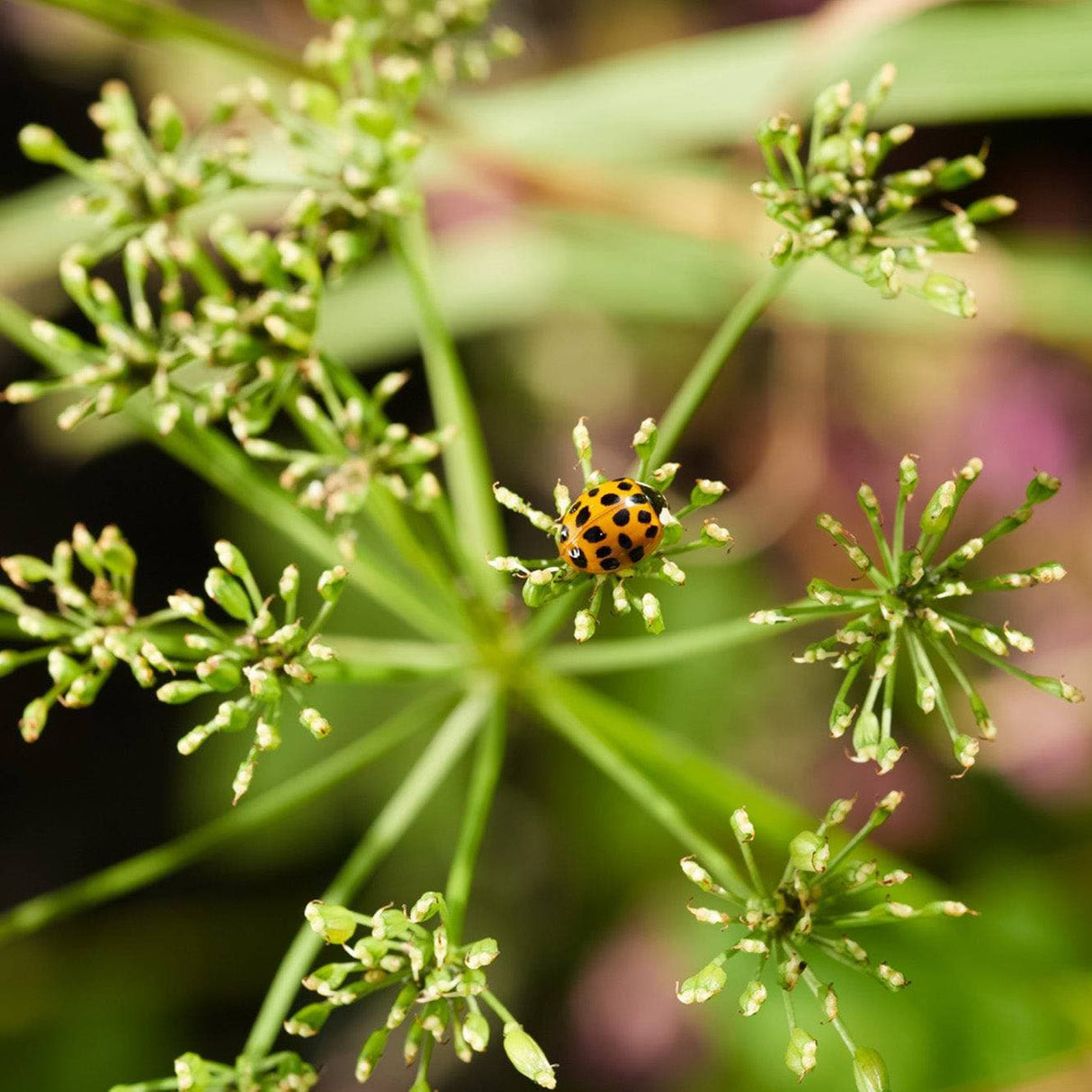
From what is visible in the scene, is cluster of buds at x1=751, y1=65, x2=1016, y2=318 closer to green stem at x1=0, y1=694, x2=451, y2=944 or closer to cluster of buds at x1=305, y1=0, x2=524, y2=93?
cluster of buds at x1=305, y1=0, x2=524, y2=93

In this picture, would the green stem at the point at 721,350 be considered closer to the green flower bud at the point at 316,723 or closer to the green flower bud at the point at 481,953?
the green flower bud at the point at 316,723

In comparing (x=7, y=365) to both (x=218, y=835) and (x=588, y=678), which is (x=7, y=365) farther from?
(x=218, y=835)

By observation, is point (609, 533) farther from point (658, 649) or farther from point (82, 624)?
point (82, 624)

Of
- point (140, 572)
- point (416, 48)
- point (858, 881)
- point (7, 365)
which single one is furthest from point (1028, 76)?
point (7, 365)

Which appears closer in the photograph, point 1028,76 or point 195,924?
point 1028,76

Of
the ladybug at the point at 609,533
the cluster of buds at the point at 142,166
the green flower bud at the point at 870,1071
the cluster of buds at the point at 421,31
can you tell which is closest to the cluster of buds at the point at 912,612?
the ladybug at the point at 609,533

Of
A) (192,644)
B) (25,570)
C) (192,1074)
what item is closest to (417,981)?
(192,1074)
